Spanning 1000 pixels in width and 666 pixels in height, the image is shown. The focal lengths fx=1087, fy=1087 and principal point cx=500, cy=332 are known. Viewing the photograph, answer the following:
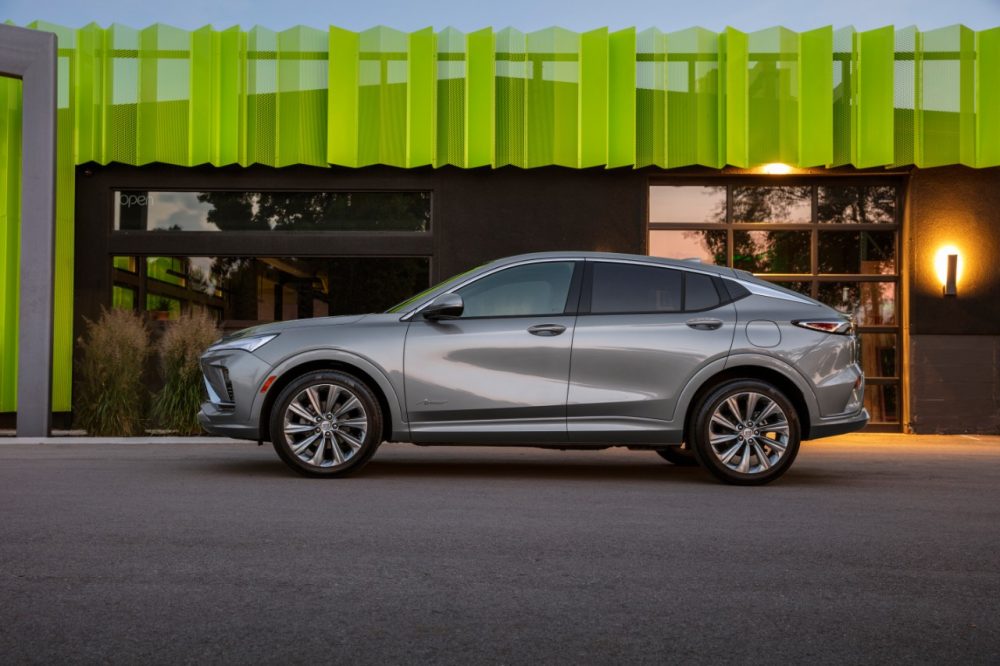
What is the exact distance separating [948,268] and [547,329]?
869 cm

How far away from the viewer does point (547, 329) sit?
8047mm

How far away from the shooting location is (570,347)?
800cm

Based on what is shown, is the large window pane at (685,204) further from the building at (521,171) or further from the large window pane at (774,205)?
the large window pane at (774,205)

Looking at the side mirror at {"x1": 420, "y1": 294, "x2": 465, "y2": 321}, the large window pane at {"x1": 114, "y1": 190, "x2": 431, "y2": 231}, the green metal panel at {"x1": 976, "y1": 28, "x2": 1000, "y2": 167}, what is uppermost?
the green metal panel at {"x1": 976, "y1": 28, "x2": 1000, "y2": 167}

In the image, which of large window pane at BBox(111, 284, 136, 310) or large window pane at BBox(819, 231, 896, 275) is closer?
large window pane at BBox(819, 231, 896, 275)

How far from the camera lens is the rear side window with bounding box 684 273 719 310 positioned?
818cm

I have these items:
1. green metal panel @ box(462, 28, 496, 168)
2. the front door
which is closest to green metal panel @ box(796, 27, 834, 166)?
green metal panel @ box(462, 28, 496, 168)

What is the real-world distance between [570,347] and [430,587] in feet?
12.3

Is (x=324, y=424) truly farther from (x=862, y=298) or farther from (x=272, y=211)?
(x=862, y=298)

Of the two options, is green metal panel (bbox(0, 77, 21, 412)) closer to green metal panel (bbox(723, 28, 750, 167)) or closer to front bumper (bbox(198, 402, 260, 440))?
front bumper (bbox(198, 402, 260, 440))

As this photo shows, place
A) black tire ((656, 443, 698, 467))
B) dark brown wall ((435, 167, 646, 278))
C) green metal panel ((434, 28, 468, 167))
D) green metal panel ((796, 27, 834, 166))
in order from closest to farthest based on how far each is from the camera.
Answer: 1. black tire ((656, 443, 698, 467))
2. green metal panel ((796, 27, 834, 166))
3. green metal panel ((434, 28, 468, 167))
4. dark brown wall ((435, 167, 646, 278))

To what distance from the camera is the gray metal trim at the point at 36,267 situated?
13.0 m

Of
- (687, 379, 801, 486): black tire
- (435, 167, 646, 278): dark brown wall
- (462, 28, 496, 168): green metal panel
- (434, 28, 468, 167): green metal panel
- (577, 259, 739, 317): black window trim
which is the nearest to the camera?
(687, 379, 801, 486): black tire

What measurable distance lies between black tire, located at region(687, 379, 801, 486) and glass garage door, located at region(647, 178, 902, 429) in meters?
7.22
